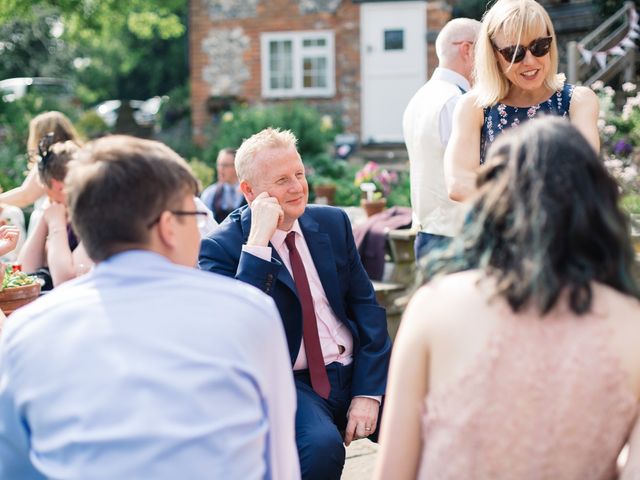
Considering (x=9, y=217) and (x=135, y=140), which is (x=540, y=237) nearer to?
(x=135, y=140)

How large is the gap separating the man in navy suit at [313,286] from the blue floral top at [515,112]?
61cm

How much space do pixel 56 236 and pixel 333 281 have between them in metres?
1.62

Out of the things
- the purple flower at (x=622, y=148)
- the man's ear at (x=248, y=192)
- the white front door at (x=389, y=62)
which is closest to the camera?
the man's ear at (x=248, y=192)

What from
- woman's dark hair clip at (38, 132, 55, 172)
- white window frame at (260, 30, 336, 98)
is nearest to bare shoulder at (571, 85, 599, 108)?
woman's dark hair clip at (38, 132, 55, 172)

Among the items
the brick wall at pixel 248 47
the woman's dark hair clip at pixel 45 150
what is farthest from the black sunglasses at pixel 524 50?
the brick wall at pixel 248 47

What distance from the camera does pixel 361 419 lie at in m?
3.15

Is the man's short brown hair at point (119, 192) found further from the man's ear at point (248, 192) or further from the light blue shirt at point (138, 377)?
the man's ear at point (248, 192)

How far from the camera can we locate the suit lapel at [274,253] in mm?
3072

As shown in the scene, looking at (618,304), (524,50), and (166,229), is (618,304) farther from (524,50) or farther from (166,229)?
(524,50)

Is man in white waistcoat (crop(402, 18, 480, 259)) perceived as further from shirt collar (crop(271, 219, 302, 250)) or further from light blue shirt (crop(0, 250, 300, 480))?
light blue shirt (crop(0, 250, 300, 480))

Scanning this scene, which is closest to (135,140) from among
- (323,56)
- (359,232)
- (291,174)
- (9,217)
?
(291,174)

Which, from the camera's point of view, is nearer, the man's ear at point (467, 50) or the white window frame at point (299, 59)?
the man's ear at point (467, 50)

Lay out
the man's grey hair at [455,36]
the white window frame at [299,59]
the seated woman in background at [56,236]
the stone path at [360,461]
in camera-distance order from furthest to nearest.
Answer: the white window frame at [299,59], the man's grey hair at [455,36], the seated woman in background at [56,236], the stone path at [360,461]

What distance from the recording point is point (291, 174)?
3.24m
